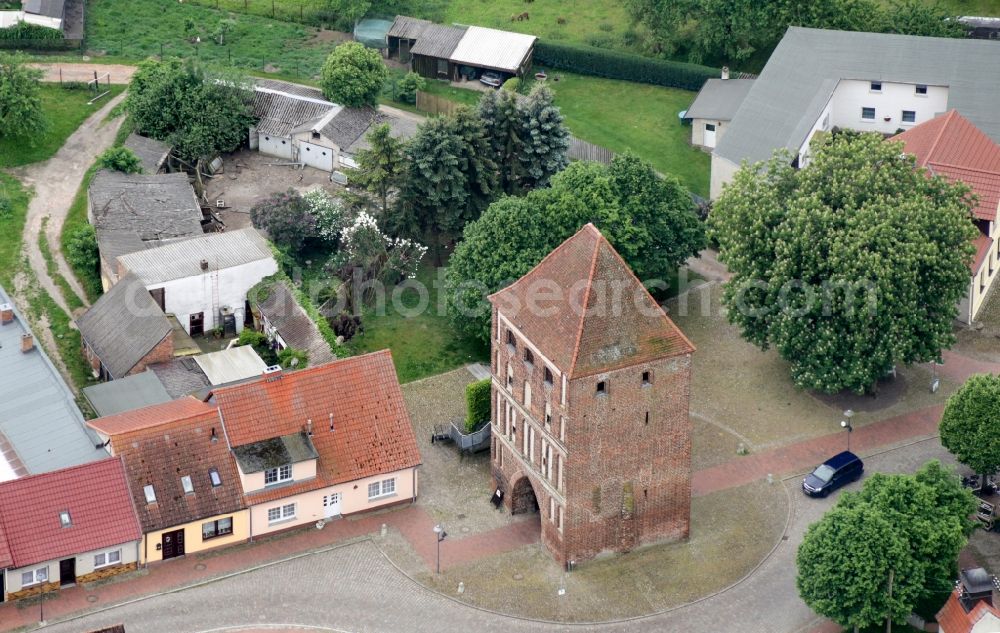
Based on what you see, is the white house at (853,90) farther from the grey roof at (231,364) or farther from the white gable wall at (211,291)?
the grey roof at (231,364)

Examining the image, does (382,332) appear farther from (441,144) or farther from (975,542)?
(975,542)

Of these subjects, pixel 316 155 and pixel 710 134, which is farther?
pixel 710 134

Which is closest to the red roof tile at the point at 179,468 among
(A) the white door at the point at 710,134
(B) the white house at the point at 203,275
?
(B) the white house at the point at 203,275

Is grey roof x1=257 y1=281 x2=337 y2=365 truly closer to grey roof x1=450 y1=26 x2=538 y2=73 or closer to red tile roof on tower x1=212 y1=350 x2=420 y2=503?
red tile roof on tower x1=212 y1=350 x2=420 y2=503

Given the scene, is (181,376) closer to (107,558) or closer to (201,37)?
(107,558)

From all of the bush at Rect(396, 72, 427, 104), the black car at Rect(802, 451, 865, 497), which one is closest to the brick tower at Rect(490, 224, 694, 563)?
the black car at Rect(802, 451, 865, 497)

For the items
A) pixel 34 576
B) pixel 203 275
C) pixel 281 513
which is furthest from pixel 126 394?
pixel 34 576

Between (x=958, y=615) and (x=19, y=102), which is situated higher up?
(x=19, y=102)

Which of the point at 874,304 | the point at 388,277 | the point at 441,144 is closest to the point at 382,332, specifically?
the point at 388,277
